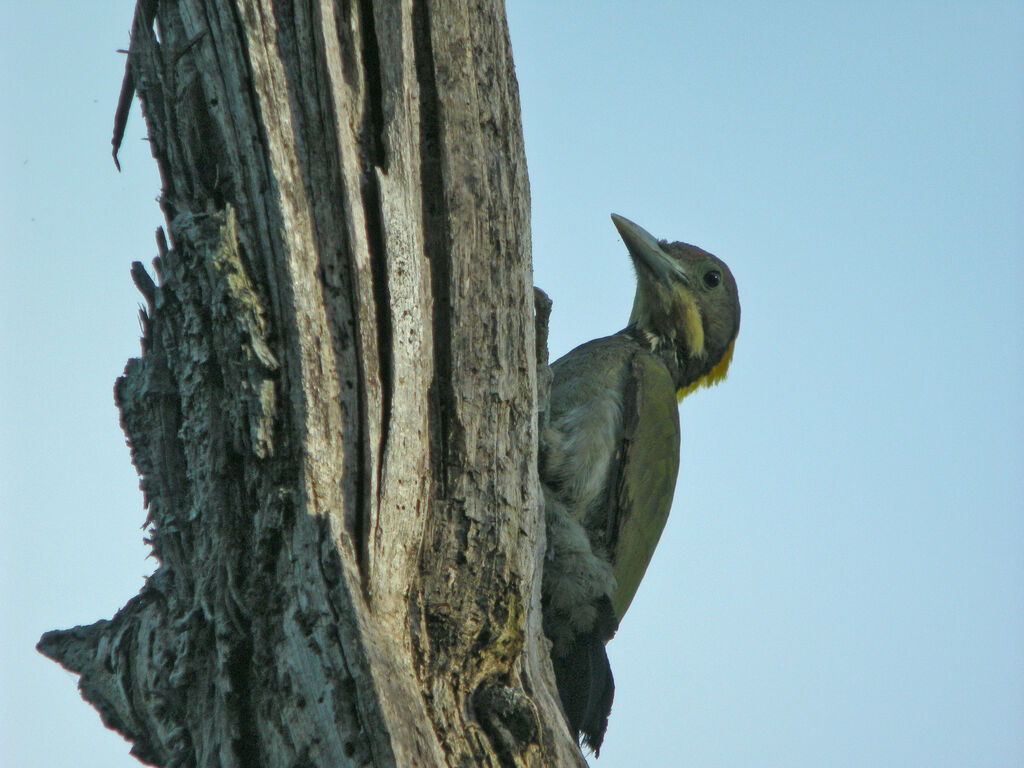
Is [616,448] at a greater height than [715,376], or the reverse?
[715,376]

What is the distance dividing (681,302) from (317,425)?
3.80 metres

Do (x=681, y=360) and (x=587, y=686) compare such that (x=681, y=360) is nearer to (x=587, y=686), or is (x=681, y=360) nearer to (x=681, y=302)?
(x=681, y=302)

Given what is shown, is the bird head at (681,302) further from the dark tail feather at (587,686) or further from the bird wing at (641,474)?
the dark tail feather at (587,686)

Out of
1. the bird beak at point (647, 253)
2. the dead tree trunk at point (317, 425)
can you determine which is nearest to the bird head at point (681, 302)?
the bird beak at point (647, 253)

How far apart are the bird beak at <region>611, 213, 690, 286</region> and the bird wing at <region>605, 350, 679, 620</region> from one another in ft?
2.80

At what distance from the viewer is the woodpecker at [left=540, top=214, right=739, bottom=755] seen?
13.4ft

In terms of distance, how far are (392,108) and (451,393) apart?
0.76 m

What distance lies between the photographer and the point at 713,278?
5.98 metres

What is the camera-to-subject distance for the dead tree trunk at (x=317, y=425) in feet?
7.70

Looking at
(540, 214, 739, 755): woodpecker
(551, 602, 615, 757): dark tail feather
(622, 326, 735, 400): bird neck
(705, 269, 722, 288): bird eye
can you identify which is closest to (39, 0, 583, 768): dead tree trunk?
(551, 602, 615, 757): dark tail feather

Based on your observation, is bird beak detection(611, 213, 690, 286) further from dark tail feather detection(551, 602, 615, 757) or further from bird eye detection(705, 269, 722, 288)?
dark tail feather detection(551, 602, 615, 757)

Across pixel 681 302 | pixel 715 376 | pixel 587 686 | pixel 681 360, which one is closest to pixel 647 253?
pixel 681 302

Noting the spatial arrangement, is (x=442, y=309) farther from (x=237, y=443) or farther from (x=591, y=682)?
(x=591, y=682)

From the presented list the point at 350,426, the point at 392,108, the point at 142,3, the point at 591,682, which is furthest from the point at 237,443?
the point at 591,682
